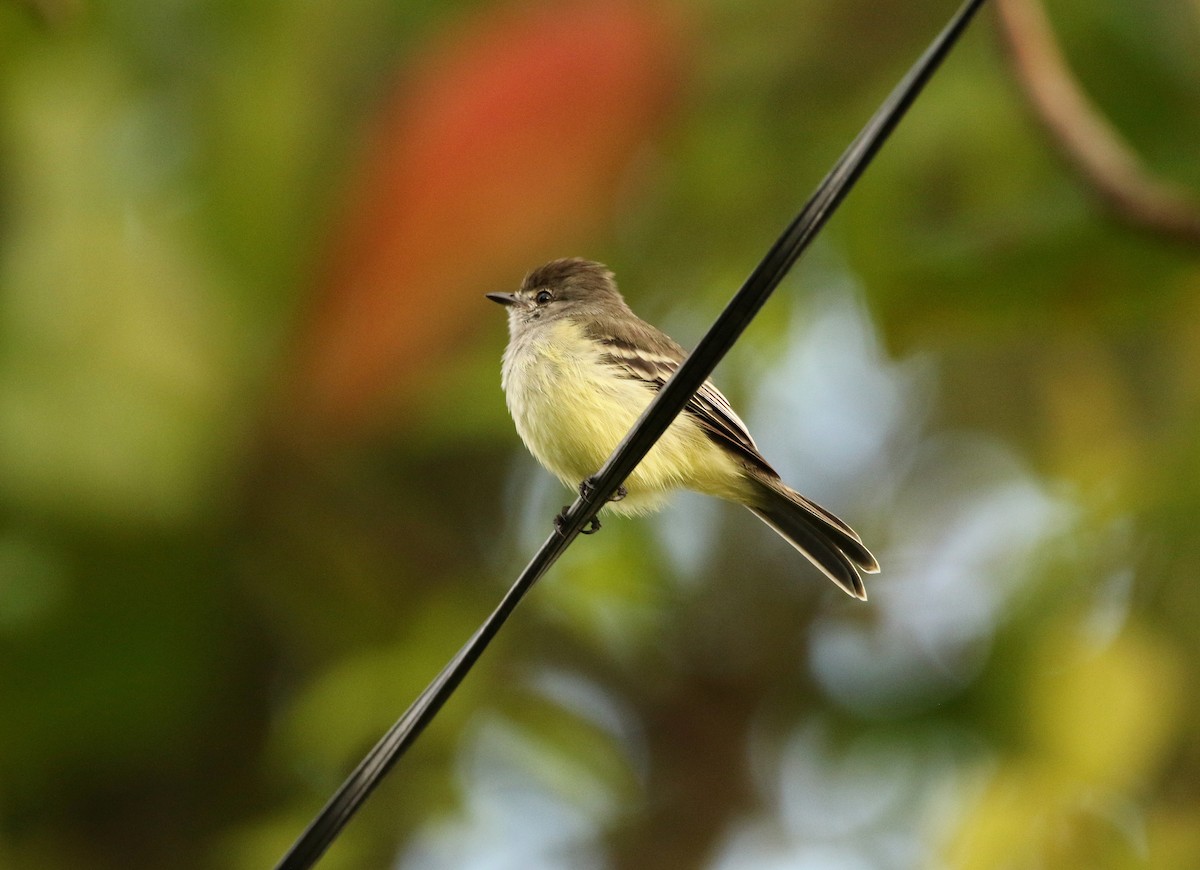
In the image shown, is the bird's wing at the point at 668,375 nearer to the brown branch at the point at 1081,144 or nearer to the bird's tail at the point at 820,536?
the bird's tail at the point at 820,536

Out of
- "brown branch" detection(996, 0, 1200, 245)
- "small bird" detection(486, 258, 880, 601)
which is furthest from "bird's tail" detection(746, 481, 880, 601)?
"brown branch" detection(996, 0, 1200, 245)

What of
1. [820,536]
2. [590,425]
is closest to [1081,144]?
[820,536]

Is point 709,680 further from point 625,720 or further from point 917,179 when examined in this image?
point 917,179

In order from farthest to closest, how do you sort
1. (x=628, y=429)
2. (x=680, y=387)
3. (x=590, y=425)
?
(x=628, y=429) < (x=590, y=425) < (x=680, y=387)

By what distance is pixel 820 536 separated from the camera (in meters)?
4.60

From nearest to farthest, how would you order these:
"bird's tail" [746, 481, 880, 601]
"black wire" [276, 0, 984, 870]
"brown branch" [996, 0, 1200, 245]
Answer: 1. "black wire" [276, 0, 984, 870]
2. "brown branch" [996, 0, 1200, 245]
3. "bird's tail" [746, 481, 880, 601]

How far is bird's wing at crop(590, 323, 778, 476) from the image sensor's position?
458 centimetres

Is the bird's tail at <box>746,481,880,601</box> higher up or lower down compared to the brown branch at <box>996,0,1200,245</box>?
lower down

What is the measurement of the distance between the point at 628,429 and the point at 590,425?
0.58ft

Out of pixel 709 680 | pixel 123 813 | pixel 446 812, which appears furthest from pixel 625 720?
pixel 123 813

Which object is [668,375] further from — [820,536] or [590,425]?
[820,536]

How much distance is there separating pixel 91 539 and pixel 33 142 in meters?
1.30

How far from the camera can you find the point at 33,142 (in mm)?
4699

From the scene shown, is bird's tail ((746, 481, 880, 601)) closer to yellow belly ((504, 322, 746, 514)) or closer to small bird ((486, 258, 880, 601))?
small bird ((486, 258, 880, 601))
